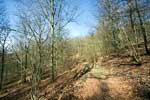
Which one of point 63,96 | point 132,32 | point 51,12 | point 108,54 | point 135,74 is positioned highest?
point 51,12

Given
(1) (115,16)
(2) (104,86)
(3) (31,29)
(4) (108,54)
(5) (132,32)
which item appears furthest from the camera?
(4) (108,54)

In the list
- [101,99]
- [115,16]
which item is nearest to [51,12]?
[115,16]

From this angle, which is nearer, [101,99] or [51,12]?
[101,99]

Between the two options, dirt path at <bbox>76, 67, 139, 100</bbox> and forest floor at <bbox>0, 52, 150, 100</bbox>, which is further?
dirt path at <bbox>76, 67, 139, 100</bbox>

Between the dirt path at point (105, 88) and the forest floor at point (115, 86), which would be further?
the dirt path at point (105, 88)

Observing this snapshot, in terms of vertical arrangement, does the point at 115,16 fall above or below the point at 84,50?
above

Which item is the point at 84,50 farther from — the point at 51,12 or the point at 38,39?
the point at 38,39

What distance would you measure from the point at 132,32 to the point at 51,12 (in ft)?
27.9

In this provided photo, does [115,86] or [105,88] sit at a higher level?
[115,86]

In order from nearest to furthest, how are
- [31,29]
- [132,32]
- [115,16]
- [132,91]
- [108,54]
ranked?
[31,29] → [132,91] → [115,16] → [132,32] → [108,54]

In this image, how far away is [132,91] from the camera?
11266 mm

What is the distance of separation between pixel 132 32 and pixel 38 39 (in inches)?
474

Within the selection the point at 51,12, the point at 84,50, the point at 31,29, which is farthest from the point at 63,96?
the point at 84,50

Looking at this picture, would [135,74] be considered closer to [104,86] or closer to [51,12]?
[104,86]
